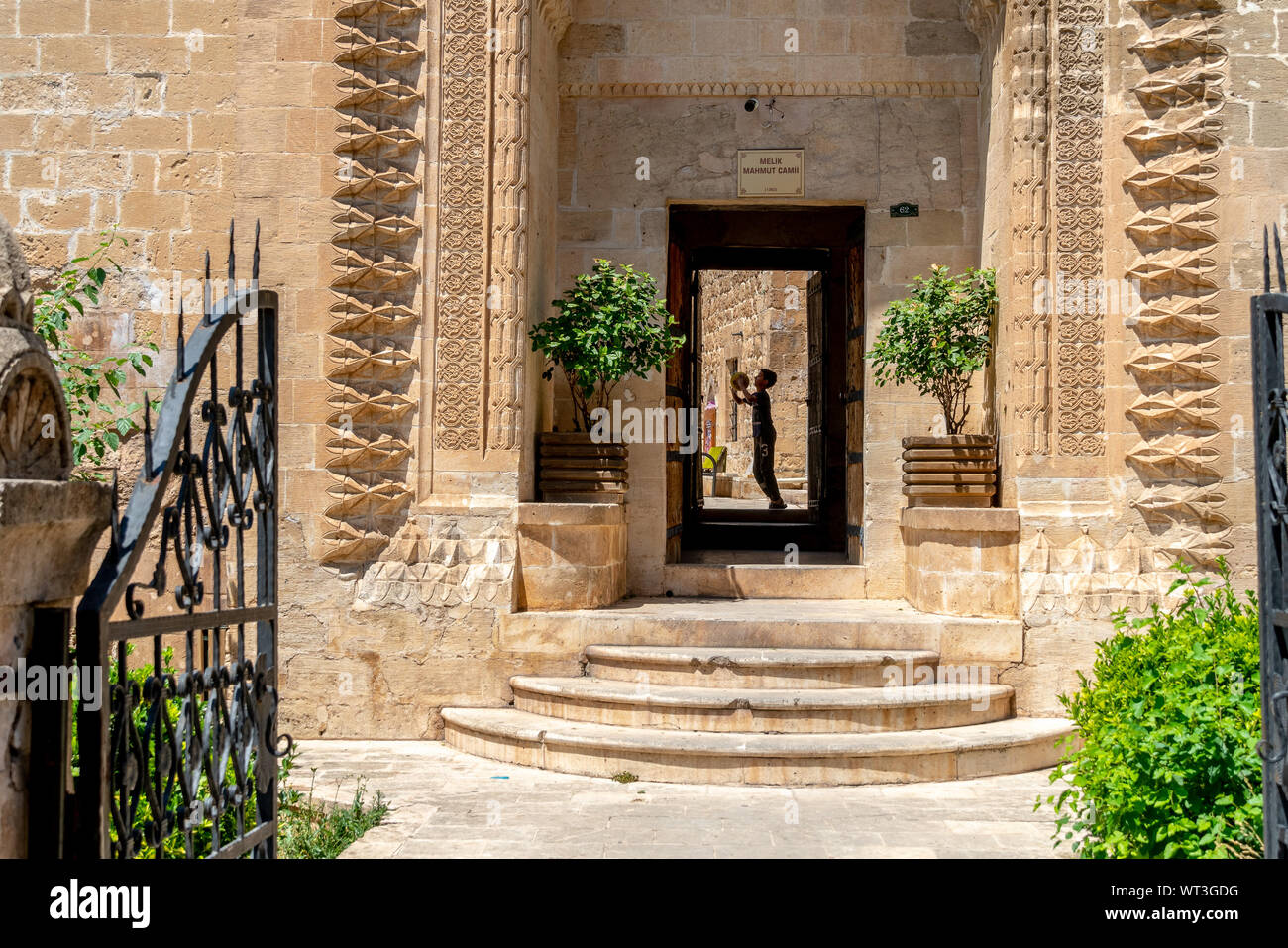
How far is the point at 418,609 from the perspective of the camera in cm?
736

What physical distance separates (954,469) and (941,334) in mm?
873

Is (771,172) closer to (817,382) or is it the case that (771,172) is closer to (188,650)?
(817,382)

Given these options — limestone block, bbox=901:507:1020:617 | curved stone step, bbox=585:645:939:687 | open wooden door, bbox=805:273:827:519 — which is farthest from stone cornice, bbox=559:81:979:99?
curved stone step, bbox=585:645:939:687

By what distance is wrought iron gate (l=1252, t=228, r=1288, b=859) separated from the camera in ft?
9.50

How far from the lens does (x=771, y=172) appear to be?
8.63 meters

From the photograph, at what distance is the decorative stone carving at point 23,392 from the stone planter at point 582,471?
550 centimetres

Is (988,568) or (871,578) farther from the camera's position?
(871,578)

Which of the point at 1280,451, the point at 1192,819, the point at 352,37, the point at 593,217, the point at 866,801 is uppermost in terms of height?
the point at 352,37

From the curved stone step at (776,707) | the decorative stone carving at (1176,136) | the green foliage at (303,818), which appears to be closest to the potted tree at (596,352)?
the curved stone step at (776,707)

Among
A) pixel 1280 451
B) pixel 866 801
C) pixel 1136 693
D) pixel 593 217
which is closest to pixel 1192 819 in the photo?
pixel 1136 693

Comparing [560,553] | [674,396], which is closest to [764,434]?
[674,396]

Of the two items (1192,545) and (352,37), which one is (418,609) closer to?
(352,37)

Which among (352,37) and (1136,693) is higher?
(352,37)

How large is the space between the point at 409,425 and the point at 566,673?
183 cm
